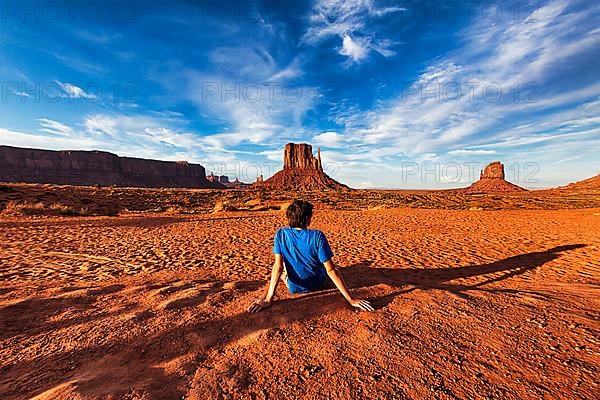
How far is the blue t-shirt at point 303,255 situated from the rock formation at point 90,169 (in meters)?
97.1

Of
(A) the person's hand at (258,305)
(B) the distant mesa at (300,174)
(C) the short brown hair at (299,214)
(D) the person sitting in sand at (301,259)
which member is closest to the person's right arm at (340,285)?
(D) the person sitting in sand at (301,259)

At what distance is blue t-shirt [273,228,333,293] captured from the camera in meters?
3.30

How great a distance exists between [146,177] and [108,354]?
113 meters

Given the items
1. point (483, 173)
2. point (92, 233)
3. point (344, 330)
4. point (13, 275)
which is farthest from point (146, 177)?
point (483, 173)

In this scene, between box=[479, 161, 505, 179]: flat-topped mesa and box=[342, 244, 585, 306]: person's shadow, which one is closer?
box=[342, 244, 585, 306]: person's shadow

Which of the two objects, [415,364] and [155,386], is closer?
[155,386]

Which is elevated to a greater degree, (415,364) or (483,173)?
(483,173)

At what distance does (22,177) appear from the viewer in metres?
71.6

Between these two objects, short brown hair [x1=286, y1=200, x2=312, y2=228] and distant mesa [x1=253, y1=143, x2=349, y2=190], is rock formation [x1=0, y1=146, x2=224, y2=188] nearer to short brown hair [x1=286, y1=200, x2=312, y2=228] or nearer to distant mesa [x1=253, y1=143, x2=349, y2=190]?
distant mesa [x1=253, y1=143, x2=349, y2=190]

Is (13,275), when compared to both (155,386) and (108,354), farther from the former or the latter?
(155,386)

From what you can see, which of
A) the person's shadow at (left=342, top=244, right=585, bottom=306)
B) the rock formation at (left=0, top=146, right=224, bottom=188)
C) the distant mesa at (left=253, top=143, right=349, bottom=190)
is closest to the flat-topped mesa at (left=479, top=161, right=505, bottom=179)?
the distant mesa at (left=253, top=143, right=349, bottom=190)

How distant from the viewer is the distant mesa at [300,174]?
282 feet

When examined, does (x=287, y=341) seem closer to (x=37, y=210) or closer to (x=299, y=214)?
(x=299, y=214)

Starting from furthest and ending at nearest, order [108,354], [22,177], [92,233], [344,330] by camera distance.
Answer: [22,177] → [92,233] → [344,330] → [108,354]
